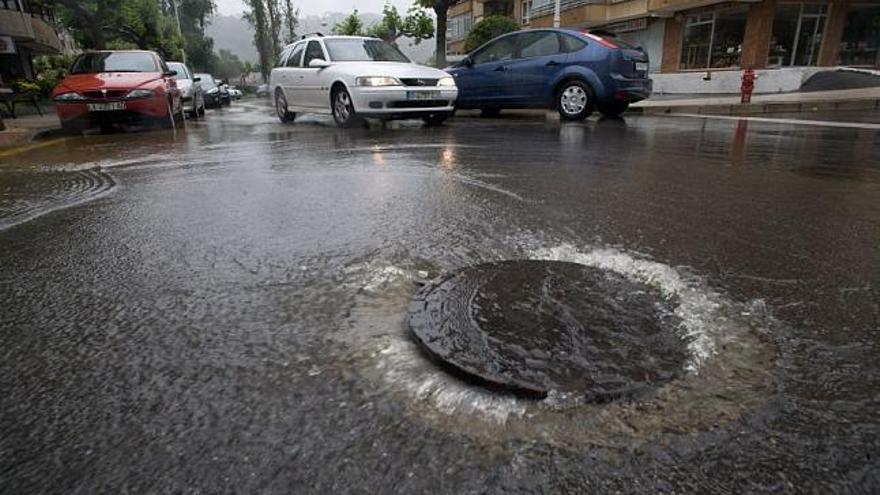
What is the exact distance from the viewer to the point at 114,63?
11516mm

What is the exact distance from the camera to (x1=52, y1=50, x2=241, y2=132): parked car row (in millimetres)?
10055

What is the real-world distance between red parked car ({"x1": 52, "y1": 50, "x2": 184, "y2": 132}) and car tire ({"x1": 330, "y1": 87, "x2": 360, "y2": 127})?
3.34 metres

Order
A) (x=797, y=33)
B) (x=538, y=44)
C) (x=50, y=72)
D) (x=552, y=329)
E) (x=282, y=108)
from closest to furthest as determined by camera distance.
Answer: (x=552, y=329) < (x=538, y=44) < (x=282, y=108) < (x=797, y=33) < (x=50, y=72)

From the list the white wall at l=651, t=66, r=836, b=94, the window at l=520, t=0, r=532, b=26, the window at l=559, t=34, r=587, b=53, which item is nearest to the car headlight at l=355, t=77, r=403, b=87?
the window at l=559, t=34, r=587, b=53

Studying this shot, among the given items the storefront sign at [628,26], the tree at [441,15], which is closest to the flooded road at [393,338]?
the tree at [441,15]

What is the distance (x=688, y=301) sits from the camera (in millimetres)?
2363

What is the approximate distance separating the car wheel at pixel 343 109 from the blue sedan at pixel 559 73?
330cm

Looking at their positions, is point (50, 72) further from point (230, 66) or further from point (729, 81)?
point (230, 66)

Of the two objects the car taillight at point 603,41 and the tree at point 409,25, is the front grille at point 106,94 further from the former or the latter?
the tree at point 409,25

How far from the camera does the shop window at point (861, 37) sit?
22.4 metres

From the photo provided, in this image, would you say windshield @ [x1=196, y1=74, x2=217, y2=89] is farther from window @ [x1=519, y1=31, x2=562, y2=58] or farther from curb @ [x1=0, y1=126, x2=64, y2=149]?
window @ [x1=519, y1=31, x2=562, y2=58]

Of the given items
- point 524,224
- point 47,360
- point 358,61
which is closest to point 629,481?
point 47,360

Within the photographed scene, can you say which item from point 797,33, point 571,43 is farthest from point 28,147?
point 797,33

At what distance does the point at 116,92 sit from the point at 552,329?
10670 mm
